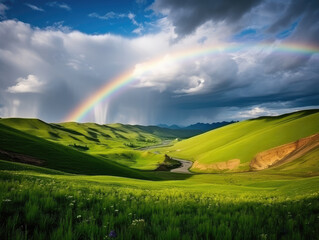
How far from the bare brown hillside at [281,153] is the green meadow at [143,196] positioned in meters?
5.93

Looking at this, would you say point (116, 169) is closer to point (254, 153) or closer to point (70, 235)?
point (70, 235)

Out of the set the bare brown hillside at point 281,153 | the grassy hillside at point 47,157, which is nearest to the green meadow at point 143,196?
the grassy hillside at point 47,157

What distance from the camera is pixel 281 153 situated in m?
102

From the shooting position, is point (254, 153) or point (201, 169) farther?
point (201, 169)

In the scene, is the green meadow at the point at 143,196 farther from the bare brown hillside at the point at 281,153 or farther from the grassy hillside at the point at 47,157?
the bare brown hillside at the point at 281,153

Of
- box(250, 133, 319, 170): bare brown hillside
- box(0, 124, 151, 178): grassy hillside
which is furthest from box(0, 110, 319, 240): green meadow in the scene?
box(250, 133, 319, 170): bare brown hillside

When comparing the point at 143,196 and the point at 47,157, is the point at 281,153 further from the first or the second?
the point at 143,196

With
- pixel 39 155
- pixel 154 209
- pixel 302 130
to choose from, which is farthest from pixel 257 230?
pixel 302 130

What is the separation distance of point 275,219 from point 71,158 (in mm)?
74226

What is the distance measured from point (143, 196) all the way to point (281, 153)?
118m

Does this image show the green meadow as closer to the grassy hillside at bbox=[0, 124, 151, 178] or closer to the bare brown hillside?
the grassy hillside at bbox=[0, 124, 151, 178]

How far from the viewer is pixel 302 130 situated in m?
110

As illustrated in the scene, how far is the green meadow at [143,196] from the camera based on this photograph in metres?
3.39

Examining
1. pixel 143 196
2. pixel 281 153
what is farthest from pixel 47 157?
pixel 281 153
